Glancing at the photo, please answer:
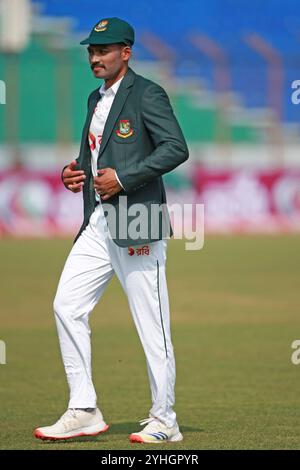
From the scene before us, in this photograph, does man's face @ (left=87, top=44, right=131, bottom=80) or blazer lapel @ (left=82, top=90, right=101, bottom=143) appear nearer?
man's face @ (left=87, top=44, right=131, bottom=80)

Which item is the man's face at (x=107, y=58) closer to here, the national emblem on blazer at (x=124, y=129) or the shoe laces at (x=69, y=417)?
the national emblem on blazer at (x=124, y=129)

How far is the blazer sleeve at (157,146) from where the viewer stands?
668cm

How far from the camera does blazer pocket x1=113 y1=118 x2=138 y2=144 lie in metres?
6.83

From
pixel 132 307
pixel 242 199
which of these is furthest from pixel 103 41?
pixel 242 199

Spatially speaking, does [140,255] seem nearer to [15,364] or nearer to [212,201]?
[15,364]

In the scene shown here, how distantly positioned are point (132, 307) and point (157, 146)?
0.98m

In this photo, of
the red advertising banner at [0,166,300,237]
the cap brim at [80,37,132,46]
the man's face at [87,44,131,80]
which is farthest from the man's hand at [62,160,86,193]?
the red advertising banner at [0,166,300,237]

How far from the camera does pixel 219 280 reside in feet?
62.7

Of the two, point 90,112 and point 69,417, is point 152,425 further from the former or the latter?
point 90,112

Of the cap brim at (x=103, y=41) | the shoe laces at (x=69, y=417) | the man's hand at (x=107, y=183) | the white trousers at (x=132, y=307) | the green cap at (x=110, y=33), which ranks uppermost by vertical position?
the green cap at (x=110, y=33)

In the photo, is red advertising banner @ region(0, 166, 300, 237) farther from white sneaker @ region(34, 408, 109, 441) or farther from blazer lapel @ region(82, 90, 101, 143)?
white sneaker @ region(34, 408, 109, 441)

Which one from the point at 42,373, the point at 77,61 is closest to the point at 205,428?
the point at 42,373

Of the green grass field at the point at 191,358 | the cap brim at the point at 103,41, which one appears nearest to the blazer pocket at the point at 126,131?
the cap brim at the point at 103,41

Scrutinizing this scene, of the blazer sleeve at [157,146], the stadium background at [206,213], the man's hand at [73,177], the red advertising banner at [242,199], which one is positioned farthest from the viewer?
the red advertising banner at [242,199]
